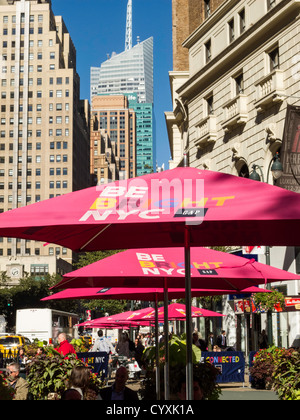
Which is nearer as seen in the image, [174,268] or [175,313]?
[174,268]

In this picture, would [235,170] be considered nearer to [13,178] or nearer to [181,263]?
[181,263]

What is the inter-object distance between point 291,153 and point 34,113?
133 metres

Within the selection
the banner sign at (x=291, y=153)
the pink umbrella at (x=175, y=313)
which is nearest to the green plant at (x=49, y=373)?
the pink umbrella at (x=175, y=313)

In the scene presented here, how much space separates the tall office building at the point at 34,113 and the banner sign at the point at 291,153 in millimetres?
125048

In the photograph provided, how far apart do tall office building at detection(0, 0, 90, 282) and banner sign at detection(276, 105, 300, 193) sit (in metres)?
125

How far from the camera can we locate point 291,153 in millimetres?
23562

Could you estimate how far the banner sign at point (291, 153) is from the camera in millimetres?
23109

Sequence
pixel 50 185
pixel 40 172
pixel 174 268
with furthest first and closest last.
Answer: pixel 40 172 < pixel 50 185 < pixel 174 268

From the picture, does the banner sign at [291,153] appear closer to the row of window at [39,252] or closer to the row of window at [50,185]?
the row of window at [39,252]

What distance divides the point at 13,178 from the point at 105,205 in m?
148

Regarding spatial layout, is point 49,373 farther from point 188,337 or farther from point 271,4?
point 271,4

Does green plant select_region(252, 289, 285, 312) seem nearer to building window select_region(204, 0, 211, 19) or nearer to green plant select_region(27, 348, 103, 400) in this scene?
green plant select_region(27, 348, 103, 400)

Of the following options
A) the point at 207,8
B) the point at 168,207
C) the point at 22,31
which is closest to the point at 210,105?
the point at 207,8
